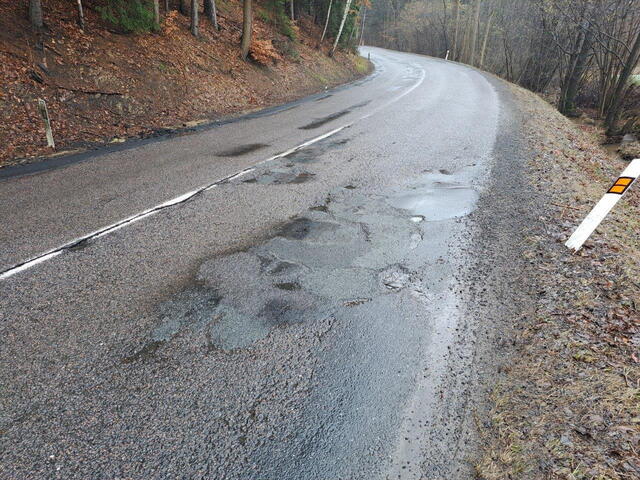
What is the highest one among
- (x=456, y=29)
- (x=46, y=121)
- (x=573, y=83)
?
(x=456, y=29)

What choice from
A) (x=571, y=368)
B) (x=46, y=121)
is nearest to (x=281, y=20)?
(x=46, y=121)

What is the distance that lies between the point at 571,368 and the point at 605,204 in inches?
92.2

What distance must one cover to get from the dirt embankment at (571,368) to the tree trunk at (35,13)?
12019mm

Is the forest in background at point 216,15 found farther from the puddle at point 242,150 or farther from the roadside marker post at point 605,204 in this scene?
the roadside marker post at point 605,204

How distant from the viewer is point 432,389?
2.91 metres

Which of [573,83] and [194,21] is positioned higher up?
[194,21]

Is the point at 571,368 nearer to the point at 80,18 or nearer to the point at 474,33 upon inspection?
the point at 80,18

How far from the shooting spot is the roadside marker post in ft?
14.0

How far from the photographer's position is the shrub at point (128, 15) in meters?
11.4

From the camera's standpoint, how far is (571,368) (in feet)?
9.87

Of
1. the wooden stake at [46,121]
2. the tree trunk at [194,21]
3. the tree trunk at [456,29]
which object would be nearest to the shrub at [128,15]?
the tree trunk at [194,21]

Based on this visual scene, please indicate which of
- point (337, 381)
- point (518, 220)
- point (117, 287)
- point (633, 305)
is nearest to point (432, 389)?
point (337, 381)

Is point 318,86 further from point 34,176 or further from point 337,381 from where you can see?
point 337,381

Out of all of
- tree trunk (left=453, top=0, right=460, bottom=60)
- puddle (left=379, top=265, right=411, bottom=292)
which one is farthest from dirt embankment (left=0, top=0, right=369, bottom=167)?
tree trunk (left=453, top=0, right=460, bottom=60)
